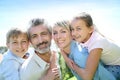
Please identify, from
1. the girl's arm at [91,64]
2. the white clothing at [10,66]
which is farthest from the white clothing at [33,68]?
the girl's arm at [91,64]

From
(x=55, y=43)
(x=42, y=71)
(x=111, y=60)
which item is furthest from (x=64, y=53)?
(x=111, y=60)

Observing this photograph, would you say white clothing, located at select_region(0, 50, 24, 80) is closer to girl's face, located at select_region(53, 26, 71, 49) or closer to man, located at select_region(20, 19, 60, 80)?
man, located at select_region(20, 19, 60, 80)

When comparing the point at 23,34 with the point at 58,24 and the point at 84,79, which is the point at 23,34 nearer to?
the point at 58,24

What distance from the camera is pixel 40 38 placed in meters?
4.13

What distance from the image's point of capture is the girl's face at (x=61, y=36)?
4309 mm

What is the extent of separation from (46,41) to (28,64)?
0.46m

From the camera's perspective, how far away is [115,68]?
4.45 m

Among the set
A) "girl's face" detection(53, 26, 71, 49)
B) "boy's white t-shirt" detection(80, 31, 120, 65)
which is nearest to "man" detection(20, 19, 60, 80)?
"girl's face" detection(53, 26, 71, 49)

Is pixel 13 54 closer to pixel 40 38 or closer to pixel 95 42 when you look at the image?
pixel 40 38

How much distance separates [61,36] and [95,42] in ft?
1.84

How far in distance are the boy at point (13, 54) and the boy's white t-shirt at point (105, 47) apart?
41.0 inches

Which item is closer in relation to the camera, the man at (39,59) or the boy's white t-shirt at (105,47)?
the man at (39,59)

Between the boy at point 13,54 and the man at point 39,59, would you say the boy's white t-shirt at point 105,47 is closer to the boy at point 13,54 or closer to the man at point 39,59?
the man at point 39,59

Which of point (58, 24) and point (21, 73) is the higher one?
point (58, 24)
